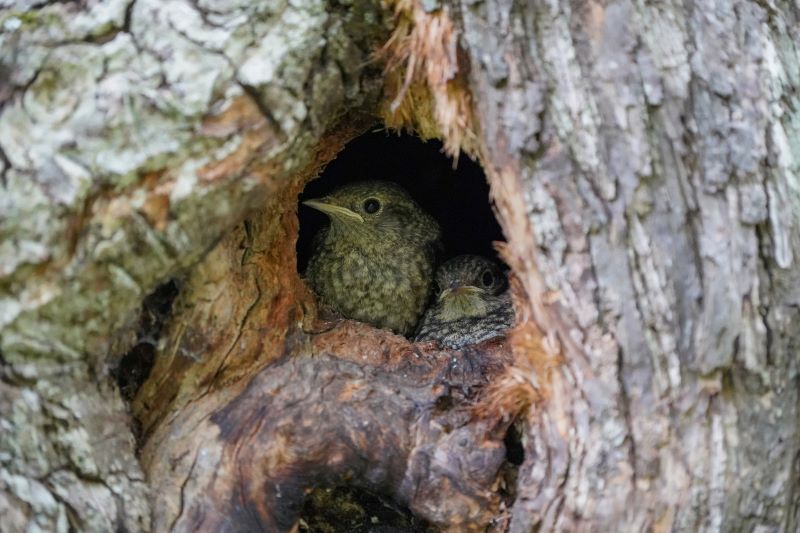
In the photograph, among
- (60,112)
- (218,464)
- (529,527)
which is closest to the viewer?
(60,112)

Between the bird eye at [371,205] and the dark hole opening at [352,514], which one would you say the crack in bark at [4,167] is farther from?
the bird eye at [371,205]

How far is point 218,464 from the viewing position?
2838 millimetres

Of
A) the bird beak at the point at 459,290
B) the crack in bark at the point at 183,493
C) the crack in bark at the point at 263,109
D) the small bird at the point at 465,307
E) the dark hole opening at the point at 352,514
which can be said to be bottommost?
the small bird at the point at 465,307

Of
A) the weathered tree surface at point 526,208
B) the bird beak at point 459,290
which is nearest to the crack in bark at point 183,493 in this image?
the weathered tree surface at point 526,208

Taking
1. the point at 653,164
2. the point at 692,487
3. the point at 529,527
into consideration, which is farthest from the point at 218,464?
the point at 653,164

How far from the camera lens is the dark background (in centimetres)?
516

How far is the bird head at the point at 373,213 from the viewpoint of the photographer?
4609mm

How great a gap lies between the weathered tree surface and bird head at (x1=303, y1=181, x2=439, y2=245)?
6.09 feet

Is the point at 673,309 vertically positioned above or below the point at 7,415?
below

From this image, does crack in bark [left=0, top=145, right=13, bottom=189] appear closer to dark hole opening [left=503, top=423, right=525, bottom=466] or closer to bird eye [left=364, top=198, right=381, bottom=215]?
dark hole opening [left=503, top=423, right=525, bottom=466]

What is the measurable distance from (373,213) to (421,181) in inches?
34.1

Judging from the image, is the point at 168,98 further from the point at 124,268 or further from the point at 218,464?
the point at 218,464

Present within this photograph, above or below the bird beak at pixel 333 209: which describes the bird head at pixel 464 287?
below

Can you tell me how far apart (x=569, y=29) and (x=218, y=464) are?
178cm
